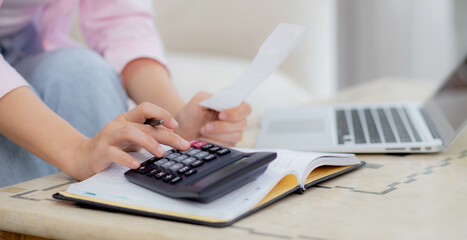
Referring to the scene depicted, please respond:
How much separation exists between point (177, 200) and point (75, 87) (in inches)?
17.3

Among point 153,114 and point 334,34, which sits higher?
point 153,114

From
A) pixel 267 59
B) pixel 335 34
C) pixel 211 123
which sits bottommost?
pixel 335 34

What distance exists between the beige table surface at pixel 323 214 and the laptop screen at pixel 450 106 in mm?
94

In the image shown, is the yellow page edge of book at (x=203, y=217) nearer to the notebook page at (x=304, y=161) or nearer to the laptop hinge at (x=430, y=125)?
the notebook page at (x=304, y=161)

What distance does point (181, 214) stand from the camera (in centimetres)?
46

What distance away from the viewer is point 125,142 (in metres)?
0.58

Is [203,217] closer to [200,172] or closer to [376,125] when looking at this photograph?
[200,172]

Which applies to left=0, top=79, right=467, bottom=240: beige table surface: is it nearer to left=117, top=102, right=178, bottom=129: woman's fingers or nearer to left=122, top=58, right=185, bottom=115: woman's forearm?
left=117, top=102, right=178, bottom=129: woman's fingers

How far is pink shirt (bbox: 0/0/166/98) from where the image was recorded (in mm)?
997

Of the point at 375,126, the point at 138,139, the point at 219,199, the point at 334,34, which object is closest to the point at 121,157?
the point at 138,139

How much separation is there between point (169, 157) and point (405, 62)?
6.77 feet

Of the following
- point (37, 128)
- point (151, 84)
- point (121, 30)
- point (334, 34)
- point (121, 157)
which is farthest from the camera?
point (334, 34)

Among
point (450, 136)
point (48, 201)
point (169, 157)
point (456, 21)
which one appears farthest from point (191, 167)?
point (456, 21)

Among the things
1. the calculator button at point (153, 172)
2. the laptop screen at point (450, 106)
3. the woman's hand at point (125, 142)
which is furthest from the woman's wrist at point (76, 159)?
the laptop screen at point (450, 106)
